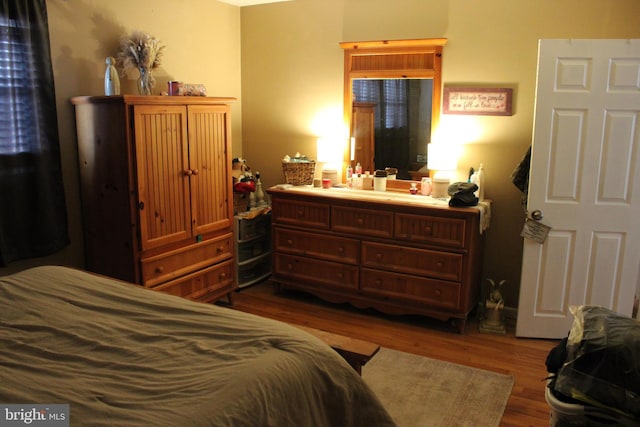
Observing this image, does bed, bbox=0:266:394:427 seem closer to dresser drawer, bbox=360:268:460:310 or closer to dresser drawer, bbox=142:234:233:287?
dresser drawer, bbox=142:234:233:287

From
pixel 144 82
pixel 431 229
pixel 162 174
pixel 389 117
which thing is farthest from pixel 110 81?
pixel 431 229

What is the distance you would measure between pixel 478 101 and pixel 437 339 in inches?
67.2

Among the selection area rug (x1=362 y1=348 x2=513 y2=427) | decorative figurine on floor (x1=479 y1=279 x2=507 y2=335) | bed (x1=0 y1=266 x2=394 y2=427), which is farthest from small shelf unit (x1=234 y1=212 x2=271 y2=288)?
bed (x1=0 y1=266 x2=394 y2=427)

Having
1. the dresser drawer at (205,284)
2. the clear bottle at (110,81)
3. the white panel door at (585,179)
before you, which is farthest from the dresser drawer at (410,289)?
the clear bottle at (110,81)

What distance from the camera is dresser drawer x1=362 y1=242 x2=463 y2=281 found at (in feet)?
11.8

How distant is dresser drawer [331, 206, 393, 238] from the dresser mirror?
55 centimetres

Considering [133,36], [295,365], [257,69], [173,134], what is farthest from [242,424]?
[257,69]

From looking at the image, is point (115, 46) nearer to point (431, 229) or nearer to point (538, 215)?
point (431, 229)

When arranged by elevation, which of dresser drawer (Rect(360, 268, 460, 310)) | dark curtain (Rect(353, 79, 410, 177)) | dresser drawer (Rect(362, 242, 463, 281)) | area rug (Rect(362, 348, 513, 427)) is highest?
dark curtain (Rect(353, 79, 410, 177))

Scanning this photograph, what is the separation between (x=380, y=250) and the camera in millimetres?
3832

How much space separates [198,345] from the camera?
165cm

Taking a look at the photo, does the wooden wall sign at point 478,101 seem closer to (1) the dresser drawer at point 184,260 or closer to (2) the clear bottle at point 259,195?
(2) the clear bottle at point 259,195

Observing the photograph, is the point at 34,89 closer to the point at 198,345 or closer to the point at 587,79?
the point at 198,345

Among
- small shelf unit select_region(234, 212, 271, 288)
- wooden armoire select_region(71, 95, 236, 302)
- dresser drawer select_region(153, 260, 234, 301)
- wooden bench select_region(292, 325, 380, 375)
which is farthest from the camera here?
small shelf unit select_region(234, 212, 271, 288)
